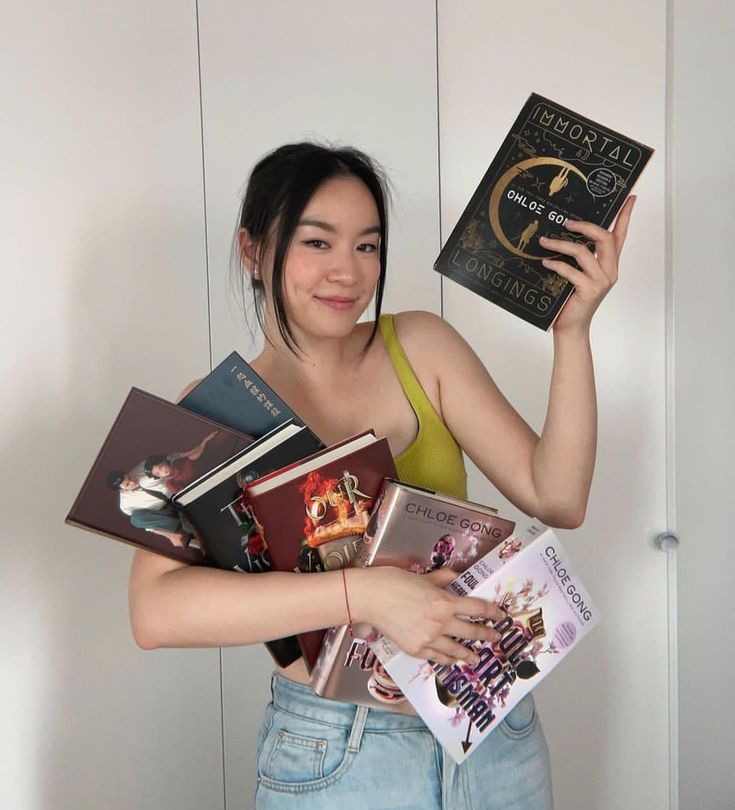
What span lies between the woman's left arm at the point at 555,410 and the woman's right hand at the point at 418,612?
9.6 inches

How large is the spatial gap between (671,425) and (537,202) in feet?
3.23

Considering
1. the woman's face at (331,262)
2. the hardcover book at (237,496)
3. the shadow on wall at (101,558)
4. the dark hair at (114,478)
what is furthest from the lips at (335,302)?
the shadow on wall at (101,558)

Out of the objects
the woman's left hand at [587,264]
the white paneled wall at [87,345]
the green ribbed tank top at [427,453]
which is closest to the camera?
the woman's left hand at [587,264]

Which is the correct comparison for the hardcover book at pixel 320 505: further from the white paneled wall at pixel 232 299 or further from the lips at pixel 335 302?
the white paneled wall at pixel 232 299

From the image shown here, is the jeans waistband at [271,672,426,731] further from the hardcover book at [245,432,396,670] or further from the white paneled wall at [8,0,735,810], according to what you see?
the white paneled wall at [8,0,735,810]

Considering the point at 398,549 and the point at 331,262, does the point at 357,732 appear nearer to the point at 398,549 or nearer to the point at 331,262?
the point at 398,549

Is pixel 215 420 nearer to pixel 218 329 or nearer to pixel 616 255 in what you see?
pixel 616 255

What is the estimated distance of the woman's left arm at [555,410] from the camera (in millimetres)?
1224

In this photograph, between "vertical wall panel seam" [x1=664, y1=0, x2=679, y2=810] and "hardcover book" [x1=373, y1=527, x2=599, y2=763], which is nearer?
"hardcover book" [x1=373, y1=527, x2=599, y2=763]

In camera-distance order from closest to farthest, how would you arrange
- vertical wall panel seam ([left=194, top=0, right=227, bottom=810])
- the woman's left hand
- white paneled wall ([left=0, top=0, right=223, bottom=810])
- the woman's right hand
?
the woman's right hand < the woman's left hand < white paneled wall ([left=0, top=0, right=223, bottom=810]) < vertical wall panel seam ([left=194, top=0, right=227, bottom=810])

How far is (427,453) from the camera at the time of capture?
4.35ft

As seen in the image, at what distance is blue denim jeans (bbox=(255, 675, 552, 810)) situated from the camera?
3.78ft

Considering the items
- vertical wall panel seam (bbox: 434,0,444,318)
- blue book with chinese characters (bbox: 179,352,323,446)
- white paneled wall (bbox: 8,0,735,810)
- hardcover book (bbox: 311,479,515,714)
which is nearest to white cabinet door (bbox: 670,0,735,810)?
white paneled wall (bbox: 8,0,735,810)

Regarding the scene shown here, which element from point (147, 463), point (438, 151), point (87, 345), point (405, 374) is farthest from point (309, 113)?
point (147, 463)
